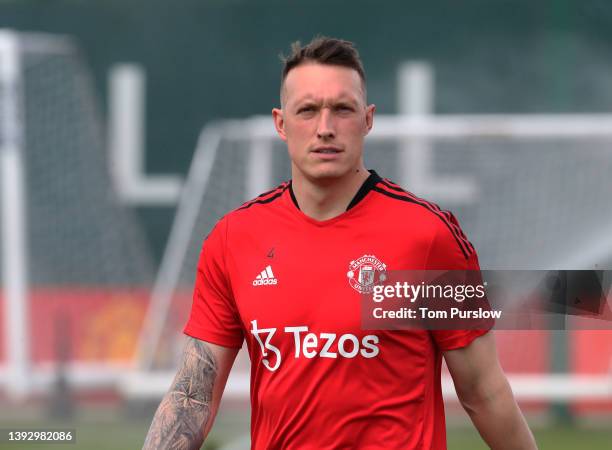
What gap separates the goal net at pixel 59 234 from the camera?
32.7 ft

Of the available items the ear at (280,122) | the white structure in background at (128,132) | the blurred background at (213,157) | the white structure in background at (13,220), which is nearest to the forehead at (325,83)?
the ear at (280,122)

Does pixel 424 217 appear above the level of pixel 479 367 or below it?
above

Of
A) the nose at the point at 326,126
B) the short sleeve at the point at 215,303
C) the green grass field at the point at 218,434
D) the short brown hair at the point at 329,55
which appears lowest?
the green grass field at the point at 218,434

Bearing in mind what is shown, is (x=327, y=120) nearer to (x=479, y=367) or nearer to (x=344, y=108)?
(x=344, y=108)

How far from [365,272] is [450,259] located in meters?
0.24

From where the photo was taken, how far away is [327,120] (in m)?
3.45

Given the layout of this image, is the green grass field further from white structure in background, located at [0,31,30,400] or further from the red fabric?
the red fabric

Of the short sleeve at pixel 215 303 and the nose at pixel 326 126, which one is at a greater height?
the nose at pixel 326 126

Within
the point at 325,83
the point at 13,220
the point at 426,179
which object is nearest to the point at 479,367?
the point at 325,83

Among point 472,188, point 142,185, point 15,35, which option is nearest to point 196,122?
point 142,185

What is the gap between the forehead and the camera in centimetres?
349

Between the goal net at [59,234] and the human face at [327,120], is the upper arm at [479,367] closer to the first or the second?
the human face at [327,120]

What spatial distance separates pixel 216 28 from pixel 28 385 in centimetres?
331

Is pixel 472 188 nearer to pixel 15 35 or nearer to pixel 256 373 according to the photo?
pixel 15 35
